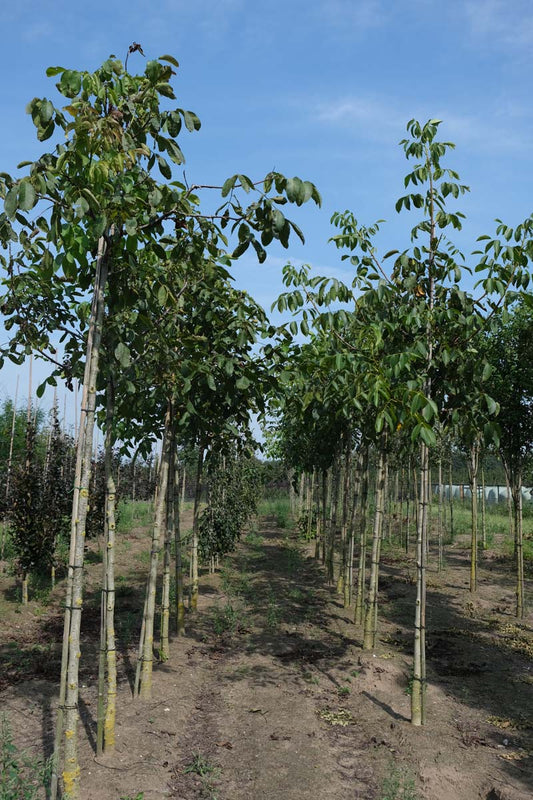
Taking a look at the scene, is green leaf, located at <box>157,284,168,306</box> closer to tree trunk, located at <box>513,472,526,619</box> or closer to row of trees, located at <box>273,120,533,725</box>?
row of trees, located at <box>273,120,533,725</box>

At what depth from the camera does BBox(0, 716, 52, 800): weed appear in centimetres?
434

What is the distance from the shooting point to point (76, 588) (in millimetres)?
4273

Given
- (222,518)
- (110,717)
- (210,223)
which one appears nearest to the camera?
(210,223)

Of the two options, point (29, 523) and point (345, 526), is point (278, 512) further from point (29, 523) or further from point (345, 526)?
point (29, 523)

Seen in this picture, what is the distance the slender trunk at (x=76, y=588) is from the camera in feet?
13.9

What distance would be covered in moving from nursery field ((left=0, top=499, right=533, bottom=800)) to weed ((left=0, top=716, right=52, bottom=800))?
0.23ft

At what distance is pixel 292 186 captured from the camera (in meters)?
3.60

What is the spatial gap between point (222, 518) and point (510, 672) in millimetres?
7580

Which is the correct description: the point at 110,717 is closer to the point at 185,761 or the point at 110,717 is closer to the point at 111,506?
the point at 185,761

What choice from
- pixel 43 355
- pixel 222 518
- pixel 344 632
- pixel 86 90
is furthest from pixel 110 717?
pixel 222 518

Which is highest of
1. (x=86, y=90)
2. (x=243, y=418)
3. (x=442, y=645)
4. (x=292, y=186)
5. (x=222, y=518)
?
(x=86, y=90)

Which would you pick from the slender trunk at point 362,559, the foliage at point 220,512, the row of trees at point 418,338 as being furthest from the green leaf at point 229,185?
the foliage at point 220,512

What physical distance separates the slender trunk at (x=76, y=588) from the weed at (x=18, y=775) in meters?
0.34

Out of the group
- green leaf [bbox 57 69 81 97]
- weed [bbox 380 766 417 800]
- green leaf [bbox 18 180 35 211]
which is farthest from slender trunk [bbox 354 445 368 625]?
green leaf [bbox 18 180 35 211]
